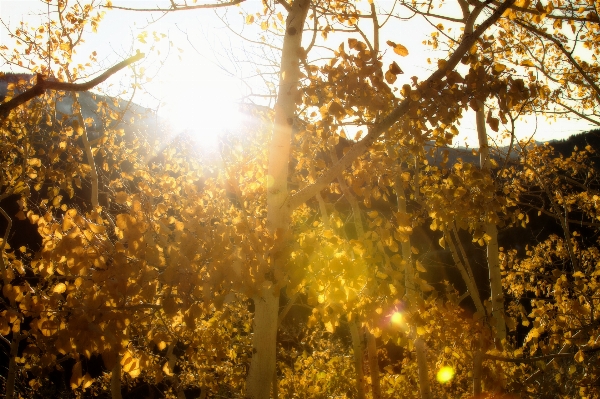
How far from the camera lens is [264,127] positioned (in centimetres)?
607

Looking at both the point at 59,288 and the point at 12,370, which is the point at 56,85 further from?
the point at 12,370

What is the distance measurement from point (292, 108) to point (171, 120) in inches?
168

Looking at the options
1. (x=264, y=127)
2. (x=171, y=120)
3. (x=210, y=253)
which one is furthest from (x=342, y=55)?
(x=171, y=120)

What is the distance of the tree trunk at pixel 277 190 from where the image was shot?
110 inches

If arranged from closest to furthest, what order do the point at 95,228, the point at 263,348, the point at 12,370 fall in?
the point at 95,228 < the point at 263,348 < the point at 12,370

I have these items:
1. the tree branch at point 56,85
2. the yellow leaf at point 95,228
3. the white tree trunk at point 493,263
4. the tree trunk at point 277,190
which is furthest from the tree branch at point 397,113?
the white tree trunk at point 493,263

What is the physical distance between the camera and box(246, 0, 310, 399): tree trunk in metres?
2.78

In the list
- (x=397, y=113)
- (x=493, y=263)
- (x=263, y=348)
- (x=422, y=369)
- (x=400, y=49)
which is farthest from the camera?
(x=422, y=369)

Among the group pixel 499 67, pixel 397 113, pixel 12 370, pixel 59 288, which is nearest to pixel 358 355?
pixel 12 370

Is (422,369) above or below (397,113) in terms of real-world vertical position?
below

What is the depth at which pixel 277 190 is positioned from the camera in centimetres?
290

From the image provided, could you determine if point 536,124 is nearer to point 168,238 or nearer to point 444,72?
point 444,72

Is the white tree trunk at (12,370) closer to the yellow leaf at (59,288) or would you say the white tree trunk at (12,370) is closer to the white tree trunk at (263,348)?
the yellow leaf at (59,288)

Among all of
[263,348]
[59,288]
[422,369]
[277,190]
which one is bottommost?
[422,369]
